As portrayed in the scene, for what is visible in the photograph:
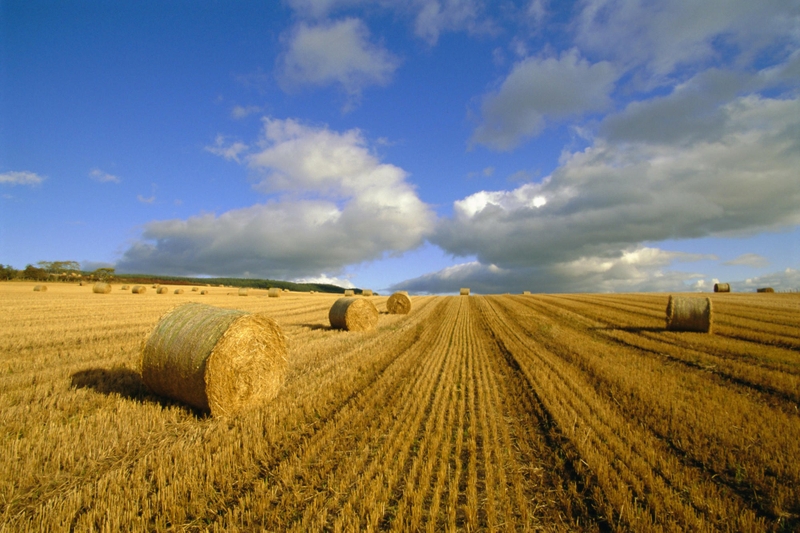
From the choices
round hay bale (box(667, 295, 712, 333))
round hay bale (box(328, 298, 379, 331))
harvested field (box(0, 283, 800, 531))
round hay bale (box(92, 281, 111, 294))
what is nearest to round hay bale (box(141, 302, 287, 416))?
harvested field (box(0, 283, 800, 531))

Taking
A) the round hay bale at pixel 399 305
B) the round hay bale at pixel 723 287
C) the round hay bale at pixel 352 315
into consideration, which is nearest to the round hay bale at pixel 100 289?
the round hay bale at pixel 399 305

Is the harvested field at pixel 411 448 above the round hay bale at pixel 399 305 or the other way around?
the other way around

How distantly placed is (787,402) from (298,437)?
7713 millimetres

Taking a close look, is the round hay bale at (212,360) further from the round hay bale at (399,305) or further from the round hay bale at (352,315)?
the round hay bale at (399,305)

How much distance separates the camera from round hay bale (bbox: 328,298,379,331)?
1370cm

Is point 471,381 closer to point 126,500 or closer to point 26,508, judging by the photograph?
point 126,500

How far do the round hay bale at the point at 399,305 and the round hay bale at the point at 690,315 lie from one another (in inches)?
500

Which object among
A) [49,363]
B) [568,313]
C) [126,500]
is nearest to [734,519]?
[126,500]

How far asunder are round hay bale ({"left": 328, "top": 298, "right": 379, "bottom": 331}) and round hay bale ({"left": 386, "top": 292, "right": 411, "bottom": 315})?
25.7 ft

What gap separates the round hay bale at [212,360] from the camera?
5582mm

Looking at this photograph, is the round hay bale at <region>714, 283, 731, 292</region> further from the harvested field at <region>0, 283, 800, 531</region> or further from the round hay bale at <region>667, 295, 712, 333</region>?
the harvested field at <region>0, 283, 800, 531</region>

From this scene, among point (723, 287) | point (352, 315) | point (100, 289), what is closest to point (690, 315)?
point (352, 315)

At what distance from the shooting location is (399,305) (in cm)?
2280

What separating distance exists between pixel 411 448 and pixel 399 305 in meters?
18.3
